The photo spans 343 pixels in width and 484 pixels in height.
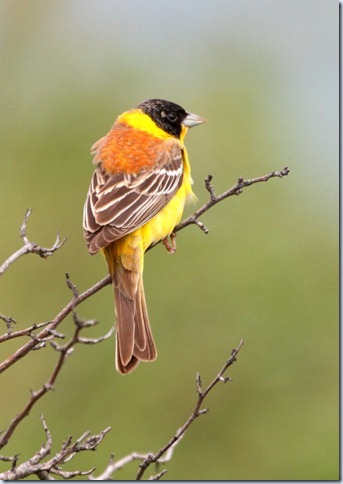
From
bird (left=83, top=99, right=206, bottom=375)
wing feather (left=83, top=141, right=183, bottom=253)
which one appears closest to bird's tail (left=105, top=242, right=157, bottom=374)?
bird (left=83, top=99, right=206, bottom=375)

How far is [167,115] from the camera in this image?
6668 mm

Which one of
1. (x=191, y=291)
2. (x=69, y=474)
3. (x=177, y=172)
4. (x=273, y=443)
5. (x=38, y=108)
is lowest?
(x=273, y=443)

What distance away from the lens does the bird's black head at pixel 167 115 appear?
662cm

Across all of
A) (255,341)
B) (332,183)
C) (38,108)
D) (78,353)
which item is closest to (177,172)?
(78,353)

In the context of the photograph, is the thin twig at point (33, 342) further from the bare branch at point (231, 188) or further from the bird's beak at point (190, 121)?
the bird's beak at point (190, 121)

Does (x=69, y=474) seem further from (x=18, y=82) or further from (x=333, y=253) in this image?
(x=18, y=82)

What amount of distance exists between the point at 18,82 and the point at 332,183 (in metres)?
4.95

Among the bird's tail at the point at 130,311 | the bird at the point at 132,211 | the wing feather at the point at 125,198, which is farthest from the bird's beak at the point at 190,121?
the bird's tail at the point at 130,311

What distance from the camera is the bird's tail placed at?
16.5ft

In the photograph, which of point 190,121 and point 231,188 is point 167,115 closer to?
point 190,121

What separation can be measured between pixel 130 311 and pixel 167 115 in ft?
5.91

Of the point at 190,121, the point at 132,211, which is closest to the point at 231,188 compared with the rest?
the point at 132,211

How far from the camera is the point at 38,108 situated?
546 inches

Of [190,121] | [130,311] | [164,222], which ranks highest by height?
[190,121]
